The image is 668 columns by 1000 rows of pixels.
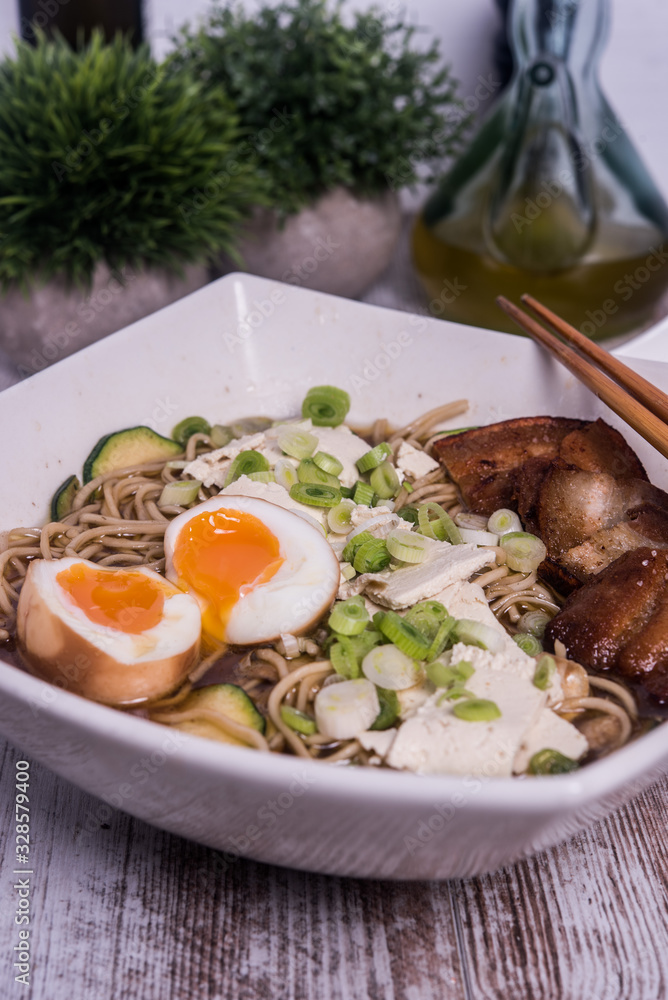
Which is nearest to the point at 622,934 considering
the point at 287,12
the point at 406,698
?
the point at 406,698

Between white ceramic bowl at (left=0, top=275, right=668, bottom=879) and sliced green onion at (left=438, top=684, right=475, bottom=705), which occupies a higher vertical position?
white ceramic bowl at (left=0, top=275, right=668, bottom=879)

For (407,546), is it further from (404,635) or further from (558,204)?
(558,204)

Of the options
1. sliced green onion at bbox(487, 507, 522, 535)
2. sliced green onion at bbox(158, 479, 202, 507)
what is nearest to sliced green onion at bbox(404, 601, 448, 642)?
sliced green onion at bbox(487, 507, 522, 535)

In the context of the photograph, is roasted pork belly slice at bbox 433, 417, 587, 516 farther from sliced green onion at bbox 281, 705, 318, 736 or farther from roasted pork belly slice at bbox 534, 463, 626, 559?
sliced green onion at bbox 281, 705, 318, 736

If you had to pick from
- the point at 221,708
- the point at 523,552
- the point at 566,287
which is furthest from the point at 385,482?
the point at 566,287

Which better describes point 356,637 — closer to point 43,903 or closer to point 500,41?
point 43,903

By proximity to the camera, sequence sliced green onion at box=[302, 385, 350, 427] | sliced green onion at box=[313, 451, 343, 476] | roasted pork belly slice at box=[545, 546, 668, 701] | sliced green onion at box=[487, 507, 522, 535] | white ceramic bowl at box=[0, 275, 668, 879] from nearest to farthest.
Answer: white ceramic bowl at box=[0, 275, 668, 879] < roasted pork belly slice at box=[545, 546, 668, 701] < sliced green onion at box=[487, 507, 522, 535] < sliced green onion at box=[313, 451, 343, 476] < sliced green onion at box=[302, 385, 350, 427]
